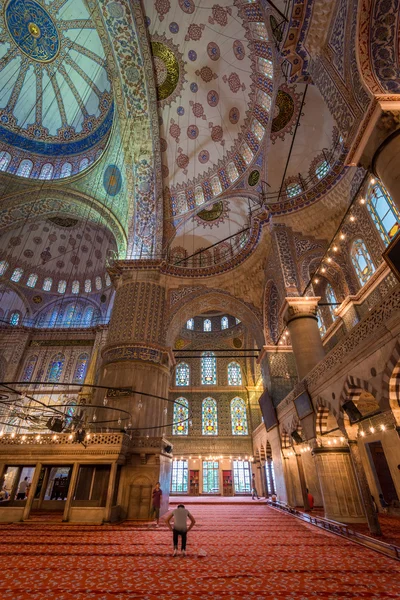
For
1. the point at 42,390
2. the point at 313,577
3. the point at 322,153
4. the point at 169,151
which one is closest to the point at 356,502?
the point at 313,577

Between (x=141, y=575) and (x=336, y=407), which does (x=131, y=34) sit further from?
(x=141, y=575)

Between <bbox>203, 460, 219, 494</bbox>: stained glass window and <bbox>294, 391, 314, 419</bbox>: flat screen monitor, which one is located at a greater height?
<bbox>294, 391, 314, 419</bbox>: flat screen monitor

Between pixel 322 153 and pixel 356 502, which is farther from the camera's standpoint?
pixel 322 153

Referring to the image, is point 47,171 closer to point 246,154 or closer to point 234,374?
point 246,154

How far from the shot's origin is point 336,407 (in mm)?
6492

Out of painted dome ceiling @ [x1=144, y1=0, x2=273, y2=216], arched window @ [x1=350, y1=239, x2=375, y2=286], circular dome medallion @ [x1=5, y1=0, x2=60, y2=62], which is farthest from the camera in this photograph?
circular dome medallion @ [x1=5, y1=0, x2=60, y2=62]

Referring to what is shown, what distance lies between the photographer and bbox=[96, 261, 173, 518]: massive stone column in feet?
29.0

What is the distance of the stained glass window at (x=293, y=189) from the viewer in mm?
11180

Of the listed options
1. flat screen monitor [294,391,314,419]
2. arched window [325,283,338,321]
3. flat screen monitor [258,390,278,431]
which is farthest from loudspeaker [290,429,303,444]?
arched window [325,283,338,321]

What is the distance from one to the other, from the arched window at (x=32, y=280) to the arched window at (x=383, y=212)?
1977cm

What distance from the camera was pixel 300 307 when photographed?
9500 millimetres

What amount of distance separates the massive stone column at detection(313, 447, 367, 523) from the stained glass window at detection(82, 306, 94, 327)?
52.9ft

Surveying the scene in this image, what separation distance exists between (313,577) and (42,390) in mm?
17749

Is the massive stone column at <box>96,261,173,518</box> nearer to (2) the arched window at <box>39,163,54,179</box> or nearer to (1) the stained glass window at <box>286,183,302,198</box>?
(1) the stained glass window at <box>286,183,302,198</box>
